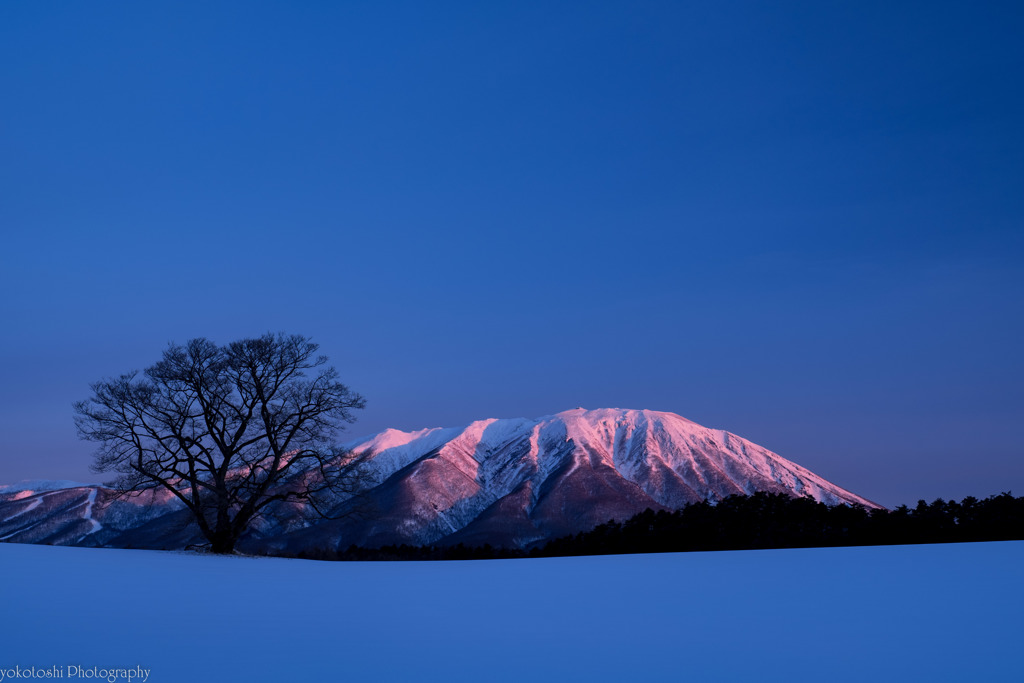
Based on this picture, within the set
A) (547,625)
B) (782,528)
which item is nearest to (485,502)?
(782,528)

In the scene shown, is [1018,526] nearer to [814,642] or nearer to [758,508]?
[758,508]

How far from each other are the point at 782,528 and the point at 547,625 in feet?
57.1

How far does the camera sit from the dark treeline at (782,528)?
68.6 ft

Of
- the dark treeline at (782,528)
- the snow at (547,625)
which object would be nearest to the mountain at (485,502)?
the dark treeline at (782,528)

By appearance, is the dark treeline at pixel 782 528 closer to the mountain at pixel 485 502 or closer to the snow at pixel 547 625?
the snow at pixel 547 625

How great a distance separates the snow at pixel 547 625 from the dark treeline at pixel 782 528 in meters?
9.73

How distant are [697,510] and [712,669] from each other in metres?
21.6

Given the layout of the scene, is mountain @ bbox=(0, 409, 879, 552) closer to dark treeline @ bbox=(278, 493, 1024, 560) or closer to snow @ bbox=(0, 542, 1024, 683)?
dark treeline @ bbox=(278, 493, 1024, 560)

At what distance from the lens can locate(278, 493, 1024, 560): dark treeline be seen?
68.6ft

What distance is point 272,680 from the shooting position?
204 inches

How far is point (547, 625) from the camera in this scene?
7.32m

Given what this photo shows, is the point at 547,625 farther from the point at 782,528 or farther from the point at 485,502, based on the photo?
the point at 485,502

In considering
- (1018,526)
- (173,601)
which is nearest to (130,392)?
(173,601)

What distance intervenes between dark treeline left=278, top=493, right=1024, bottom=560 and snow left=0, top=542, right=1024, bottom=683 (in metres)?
Answer: 9.73
